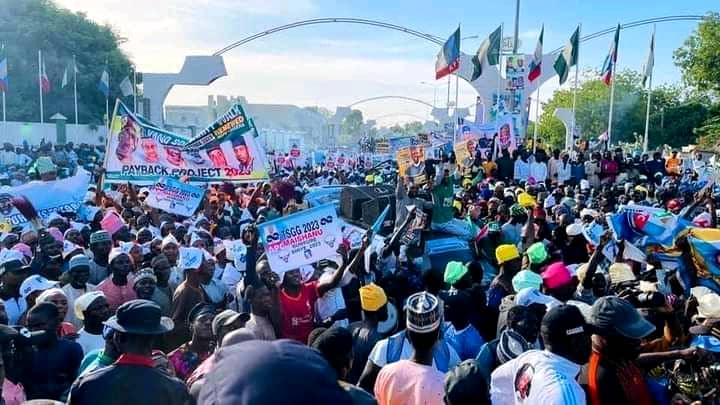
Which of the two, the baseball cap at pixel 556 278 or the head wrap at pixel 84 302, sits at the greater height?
the baseball cap at pixel 556 278

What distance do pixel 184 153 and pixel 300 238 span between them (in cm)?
444

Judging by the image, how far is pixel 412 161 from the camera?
52.9 feet

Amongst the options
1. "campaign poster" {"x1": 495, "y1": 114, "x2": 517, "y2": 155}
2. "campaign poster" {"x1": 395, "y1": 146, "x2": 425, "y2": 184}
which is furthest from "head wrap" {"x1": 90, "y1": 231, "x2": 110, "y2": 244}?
"campaign poster" {"x1": 495, "y1": 114, "x2": 517, "y2": 155}

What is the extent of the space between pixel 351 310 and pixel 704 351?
281 cm

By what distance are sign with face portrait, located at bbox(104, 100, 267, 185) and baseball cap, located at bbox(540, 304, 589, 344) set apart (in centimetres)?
717

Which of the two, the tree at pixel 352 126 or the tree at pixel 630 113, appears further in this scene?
the tree at pixel 352 126

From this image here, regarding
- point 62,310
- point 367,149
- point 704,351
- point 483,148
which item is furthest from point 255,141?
point 367,149

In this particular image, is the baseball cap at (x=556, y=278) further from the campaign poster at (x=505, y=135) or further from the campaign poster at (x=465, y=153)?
the campaign poster at (x=505, y=135)

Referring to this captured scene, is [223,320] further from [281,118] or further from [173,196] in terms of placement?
[281,118]

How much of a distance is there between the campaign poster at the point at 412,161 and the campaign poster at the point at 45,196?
25.9ft

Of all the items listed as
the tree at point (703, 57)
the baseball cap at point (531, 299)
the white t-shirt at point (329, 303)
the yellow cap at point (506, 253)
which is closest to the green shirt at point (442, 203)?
the yellow cap at point (506, 253)

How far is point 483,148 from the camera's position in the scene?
19.1 meters

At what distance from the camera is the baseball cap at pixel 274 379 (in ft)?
4.88

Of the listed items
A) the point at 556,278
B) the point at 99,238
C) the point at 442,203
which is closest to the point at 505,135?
the point at 442,203
